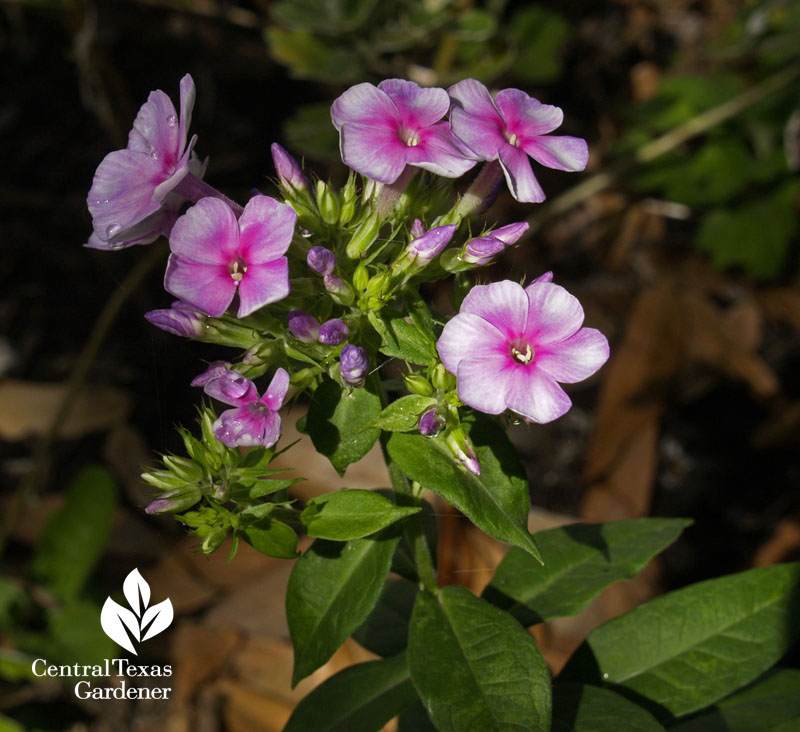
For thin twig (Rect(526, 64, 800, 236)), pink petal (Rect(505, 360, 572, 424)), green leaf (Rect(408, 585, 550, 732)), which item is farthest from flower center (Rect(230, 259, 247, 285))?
thin twig (Rect(526, 64, 800, 236))

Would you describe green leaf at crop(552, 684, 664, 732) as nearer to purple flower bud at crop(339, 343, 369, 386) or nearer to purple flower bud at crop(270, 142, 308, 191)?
purple flower bud at crop(339, 343, 369, 386)

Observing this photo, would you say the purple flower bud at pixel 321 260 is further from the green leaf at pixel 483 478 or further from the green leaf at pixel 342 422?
the green leaf at pixel 483 478

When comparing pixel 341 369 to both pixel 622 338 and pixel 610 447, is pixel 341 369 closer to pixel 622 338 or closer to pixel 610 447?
pixel 610 447

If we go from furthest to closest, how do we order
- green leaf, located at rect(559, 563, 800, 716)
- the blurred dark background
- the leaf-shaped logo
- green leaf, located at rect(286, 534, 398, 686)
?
the blurred dark background → the leaf-shaped logo → green leaf, located at rect(559, 563, 800, 716) → green leaf, located at rect(286, 534, 398, 686)

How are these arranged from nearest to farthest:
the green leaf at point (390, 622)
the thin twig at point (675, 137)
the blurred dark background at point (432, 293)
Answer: the green leaf at point (390, 622)
the blurred dark background at point (432, 293)
the thin twig at point (675, 137)

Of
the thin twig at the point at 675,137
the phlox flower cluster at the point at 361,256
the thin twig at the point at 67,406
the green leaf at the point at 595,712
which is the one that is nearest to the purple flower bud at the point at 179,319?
the phlox flower cluster at the point at 361,256

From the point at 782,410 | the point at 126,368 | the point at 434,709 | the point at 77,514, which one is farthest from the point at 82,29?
the point at 782,410
